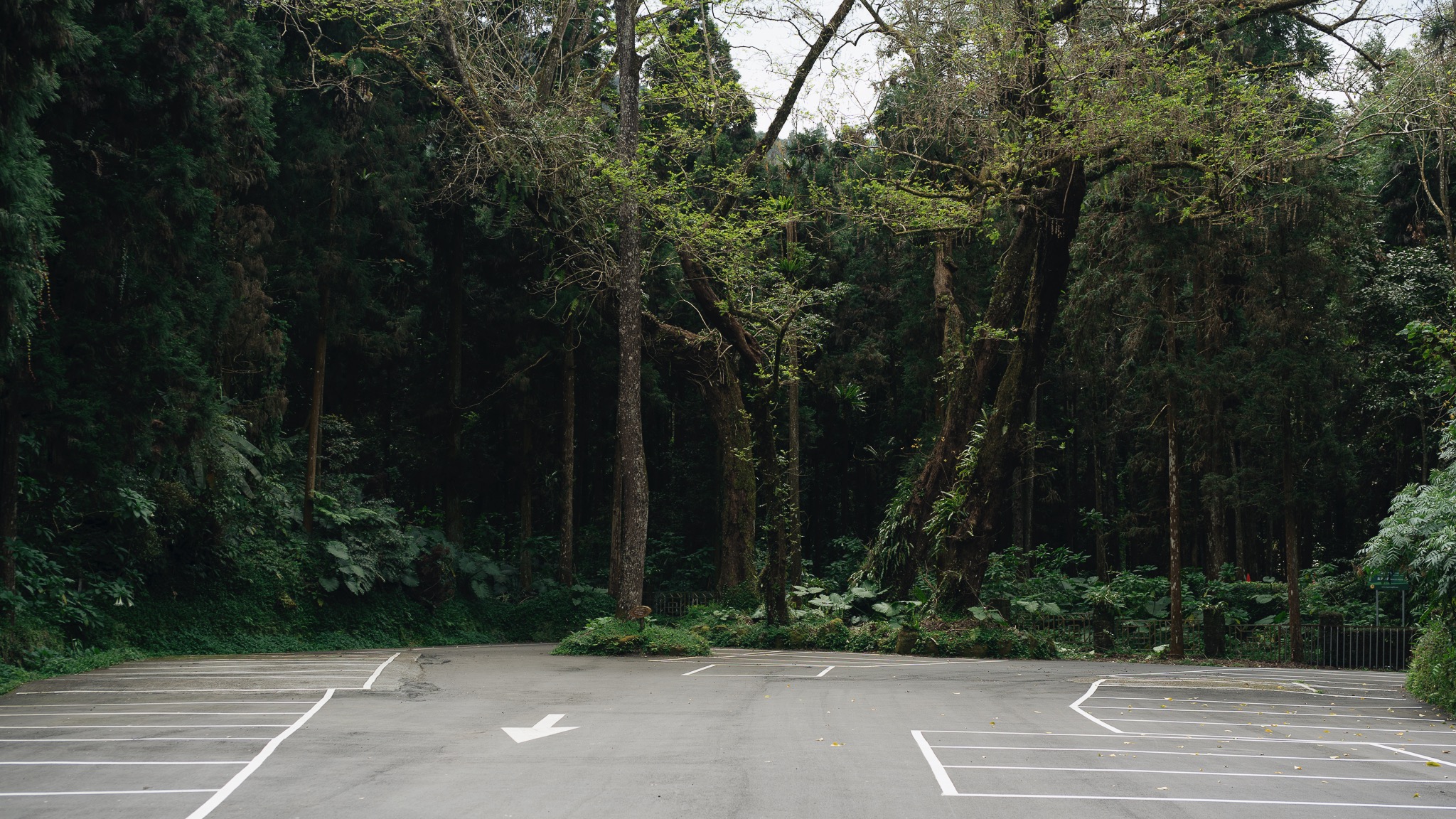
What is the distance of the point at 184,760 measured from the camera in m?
7.76

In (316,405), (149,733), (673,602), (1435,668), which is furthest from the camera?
(673,602)

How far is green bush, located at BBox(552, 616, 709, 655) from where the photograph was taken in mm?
17719

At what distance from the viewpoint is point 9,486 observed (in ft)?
48.4

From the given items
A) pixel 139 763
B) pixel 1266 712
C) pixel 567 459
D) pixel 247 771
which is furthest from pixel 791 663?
pixel 567 459

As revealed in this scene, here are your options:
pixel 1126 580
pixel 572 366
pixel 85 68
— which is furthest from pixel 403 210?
pixel 1126 580

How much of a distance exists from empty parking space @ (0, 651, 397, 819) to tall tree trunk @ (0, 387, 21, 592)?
210 centimetres

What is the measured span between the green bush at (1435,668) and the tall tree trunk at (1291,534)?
21.2 feet

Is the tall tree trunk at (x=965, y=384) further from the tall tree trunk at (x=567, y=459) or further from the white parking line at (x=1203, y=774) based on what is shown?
the white parking line at (x=1203, y=774)

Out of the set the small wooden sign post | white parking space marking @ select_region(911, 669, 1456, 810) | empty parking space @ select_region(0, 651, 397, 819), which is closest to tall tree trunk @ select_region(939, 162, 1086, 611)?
the small wooden sign post

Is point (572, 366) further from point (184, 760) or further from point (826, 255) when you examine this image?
point (184, 760)

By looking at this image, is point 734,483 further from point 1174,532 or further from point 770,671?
point 1174,532

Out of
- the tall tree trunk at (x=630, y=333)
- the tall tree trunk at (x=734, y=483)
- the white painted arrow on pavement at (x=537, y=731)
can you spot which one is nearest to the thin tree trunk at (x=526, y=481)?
the tall tree trunk at (x=734, y=483)

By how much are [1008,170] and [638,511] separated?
8.80 meters

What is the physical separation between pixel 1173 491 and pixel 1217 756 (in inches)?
486
